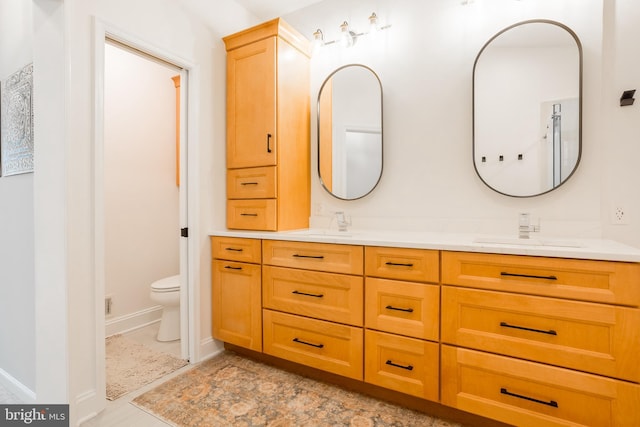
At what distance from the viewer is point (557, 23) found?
1829mm

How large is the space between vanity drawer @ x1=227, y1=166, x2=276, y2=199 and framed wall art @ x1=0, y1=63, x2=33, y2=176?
1.18 metres

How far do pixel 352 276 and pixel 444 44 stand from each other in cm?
165

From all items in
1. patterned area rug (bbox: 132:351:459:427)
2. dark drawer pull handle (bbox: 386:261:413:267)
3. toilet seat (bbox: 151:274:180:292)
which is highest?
dark drawer pull handle (bbox: 386:261:413:267)

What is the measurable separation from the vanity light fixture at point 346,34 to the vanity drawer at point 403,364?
2.08 metres

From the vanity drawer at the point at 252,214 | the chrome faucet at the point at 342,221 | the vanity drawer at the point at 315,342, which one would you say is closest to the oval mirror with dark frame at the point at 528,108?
the chrome faucet at the point at 342,221

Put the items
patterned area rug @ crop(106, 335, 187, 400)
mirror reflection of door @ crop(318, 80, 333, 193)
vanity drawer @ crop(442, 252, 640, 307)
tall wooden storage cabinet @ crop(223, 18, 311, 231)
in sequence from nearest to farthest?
1. vanity drawer @ crop(442, 252, 640, 307)
2. patterned area rug @ crop(106, 335, 187, 400)
3. tall wooden storage cabinet @ crop(223, 18, 311, 231)
4. mirror reflection of door @ crop(318, 80, 333, 193)

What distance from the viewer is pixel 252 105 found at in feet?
7.84

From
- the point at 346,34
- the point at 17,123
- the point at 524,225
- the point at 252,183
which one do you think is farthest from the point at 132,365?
the point at 346,34

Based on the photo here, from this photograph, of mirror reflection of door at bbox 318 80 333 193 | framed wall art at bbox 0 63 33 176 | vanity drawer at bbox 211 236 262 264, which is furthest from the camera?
mirror reflection of door at bbox 318 80 333 193

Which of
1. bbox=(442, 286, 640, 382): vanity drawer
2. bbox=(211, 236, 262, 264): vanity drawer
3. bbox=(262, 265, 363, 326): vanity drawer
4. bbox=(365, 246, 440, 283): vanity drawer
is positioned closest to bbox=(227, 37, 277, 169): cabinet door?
bbox=(211, 236, 262, 264): vanity drawer

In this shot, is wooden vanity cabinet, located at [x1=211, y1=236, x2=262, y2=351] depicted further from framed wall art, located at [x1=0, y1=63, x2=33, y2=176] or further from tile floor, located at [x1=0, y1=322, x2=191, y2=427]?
framed wall art, located at [x1=0, y1=63, x2=33, y2=176]

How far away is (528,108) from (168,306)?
2941 mm

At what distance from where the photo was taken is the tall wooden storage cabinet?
2.31 metres

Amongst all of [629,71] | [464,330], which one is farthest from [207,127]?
[629,71]
